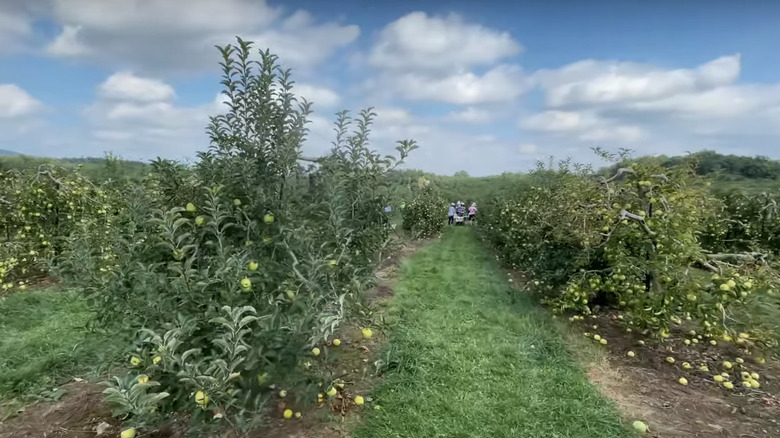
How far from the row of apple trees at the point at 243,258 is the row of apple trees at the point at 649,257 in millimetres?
2569

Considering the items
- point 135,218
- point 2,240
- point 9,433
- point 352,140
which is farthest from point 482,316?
point 2,240

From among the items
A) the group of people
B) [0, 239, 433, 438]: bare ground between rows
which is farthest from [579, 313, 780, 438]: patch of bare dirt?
the group of people

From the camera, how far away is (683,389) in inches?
128

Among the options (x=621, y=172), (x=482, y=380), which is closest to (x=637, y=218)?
(x=621, y=172)

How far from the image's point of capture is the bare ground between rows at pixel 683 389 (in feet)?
9.12

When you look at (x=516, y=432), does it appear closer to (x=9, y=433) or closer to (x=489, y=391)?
(x=489, y=391)

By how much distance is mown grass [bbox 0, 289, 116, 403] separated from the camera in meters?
3.10

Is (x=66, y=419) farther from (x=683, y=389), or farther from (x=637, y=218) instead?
(x=637, y=218)

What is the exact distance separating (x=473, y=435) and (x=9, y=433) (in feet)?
9.62

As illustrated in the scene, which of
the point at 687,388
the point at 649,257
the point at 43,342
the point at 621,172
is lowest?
the point at 687,388

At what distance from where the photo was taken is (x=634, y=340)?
4.11m

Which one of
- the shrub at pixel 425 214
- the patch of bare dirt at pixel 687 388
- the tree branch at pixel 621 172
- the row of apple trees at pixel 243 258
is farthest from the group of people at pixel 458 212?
the row of apple trees at pixel 243 258

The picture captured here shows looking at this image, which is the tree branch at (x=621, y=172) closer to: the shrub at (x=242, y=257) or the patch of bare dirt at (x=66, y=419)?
the shrub at (x=242, y=257)

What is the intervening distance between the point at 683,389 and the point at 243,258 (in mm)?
3442
